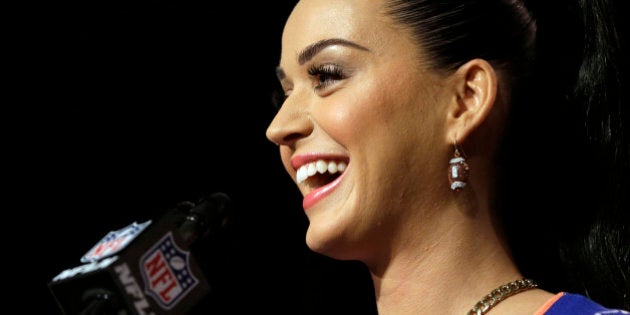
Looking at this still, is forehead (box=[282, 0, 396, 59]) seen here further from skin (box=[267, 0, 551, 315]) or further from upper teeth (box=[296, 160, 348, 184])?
upper teeth (box=[296, 160, 348, 184])

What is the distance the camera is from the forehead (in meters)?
1.37

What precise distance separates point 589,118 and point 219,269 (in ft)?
3.56

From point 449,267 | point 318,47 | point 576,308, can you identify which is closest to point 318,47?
point 318,47

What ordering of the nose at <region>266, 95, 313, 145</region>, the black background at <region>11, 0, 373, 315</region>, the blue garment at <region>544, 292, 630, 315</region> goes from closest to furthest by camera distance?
the blue garment at <region>544, 292, 630, 315</region>
the nose at <region>266, 95, 313, 145</region>
the black background at <region>11, 0, 373, 315</region>

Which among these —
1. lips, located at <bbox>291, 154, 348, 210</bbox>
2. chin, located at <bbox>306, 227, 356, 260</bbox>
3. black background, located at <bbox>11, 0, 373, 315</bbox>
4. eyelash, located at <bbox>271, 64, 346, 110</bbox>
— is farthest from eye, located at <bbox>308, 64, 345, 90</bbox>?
Result: black background, located at <bbox>11, 0, 373, 315</bbox>

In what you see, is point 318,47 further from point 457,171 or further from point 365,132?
point 457,171

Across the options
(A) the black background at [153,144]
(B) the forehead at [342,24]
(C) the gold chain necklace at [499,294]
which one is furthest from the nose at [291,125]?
(A) the black background at [153,144]

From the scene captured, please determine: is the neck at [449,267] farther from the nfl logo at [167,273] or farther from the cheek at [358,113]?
the nfl logo at [167,273]

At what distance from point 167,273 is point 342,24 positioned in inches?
21.4

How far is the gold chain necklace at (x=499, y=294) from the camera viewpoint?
1330 mm

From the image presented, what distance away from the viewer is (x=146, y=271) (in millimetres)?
1486

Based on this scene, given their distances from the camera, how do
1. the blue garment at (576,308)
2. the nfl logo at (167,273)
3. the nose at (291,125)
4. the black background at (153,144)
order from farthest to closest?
1. the black background at (153,144)
2. the nfl logo at (167,273)
3. the nose at (291,125)
4. the blue garment at (576,308)

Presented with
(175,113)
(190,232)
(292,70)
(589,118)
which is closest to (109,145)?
(175,113)

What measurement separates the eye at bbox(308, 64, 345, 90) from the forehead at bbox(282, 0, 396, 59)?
0.05 metres
